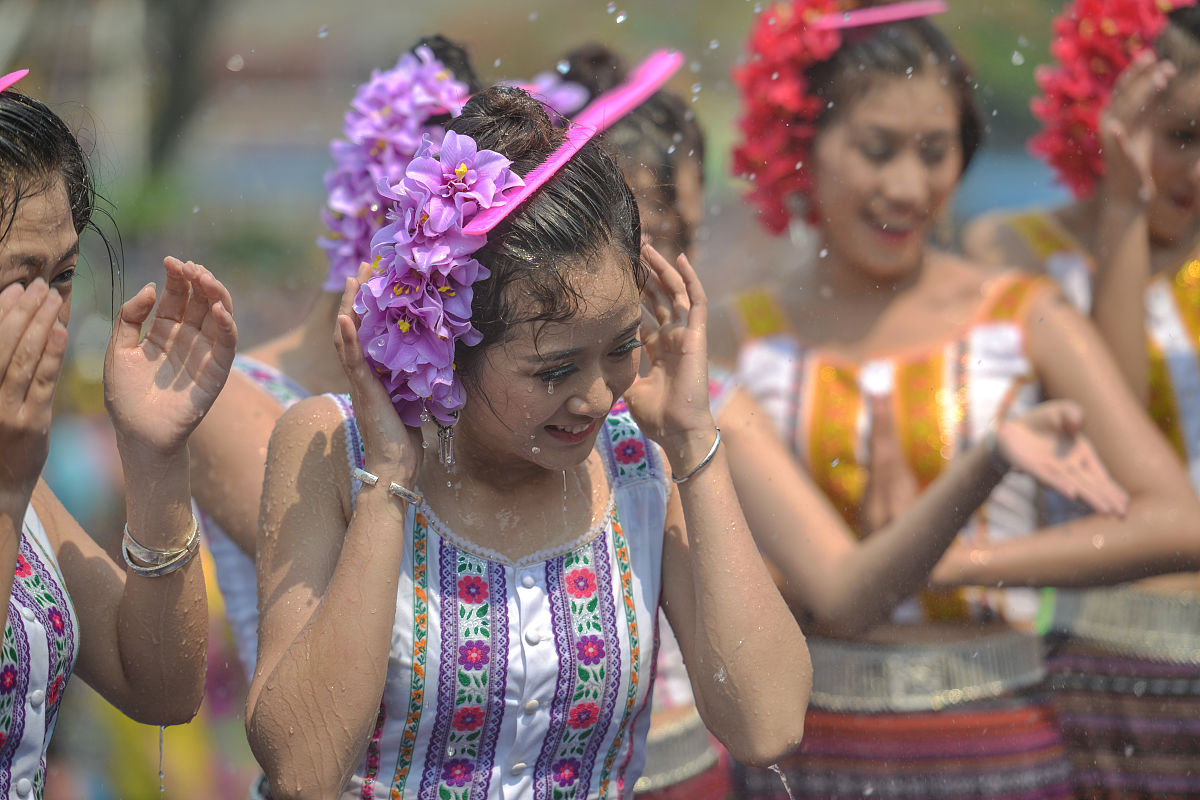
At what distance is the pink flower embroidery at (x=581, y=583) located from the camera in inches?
83.5

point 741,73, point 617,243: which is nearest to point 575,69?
point 741,73

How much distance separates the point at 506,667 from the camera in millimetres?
2047

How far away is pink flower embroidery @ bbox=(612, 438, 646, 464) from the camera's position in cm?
230

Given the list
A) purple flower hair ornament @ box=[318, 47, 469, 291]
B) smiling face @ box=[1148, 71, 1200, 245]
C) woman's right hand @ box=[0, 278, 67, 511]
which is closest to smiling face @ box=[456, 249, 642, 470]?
woman's right hand @ box=[0, 278, 67, 511]

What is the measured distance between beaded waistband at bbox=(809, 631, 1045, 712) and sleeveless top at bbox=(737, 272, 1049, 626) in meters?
0.09

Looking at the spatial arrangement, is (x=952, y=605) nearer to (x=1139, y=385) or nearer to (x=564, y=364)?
(x=1139, y=385)

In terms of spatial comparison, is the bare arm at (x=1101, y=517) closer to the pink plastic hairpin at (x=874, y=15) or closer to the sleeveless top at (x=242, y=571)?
the pink plastic hairpin at (x=874, y=15)

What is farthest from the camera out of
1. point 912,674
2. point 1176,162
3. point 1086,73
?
point 1086,73

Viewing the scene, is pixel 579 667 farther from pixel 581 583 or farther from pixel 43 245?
pixel 43 245

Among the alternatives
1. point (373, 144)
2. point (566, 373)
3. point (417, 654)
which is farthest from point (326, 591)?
point (373, 144)

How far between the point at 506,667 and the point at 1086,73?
3057 millimetres

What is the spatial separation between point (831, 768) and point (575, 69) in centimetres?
201

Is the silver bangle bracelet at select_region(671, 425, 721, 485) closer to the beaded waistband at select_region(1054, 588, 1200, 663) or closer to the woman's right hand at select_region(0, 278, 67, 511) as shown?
the woman's right hand at select_region(0, 278, 67, 511)

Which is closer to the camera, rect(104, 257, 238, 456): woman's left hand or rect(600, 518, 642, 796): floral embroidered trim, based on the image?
rect(104, 257, 238, 456): woman's left hand
